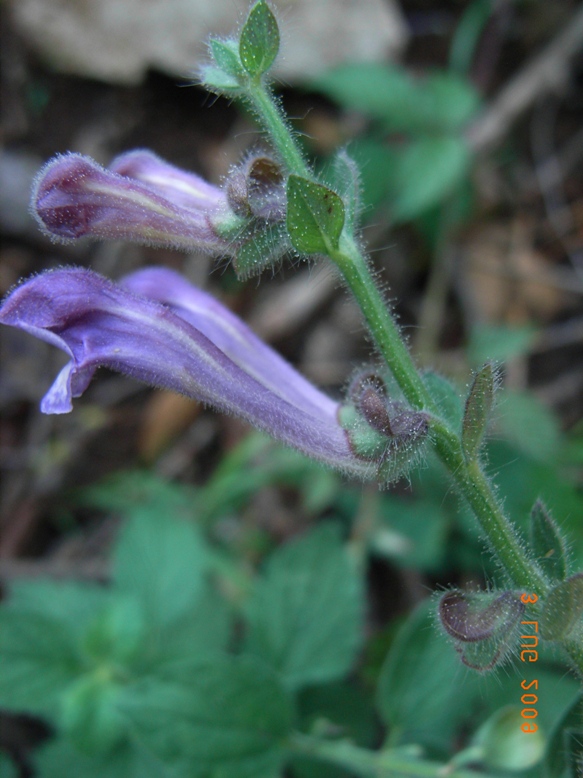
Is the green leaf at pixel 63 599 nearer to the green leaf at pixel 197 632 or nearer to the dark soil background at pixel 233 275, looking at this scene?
the green leaf at pixel 197 632

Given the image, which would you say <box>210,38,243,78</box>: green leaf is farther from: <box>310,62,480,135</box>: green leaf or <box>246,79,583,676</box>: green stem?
<box>310,62,480,135</box>: green leaf

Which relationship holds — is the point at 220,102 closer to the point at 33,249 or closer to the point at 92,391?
the point at 33,249

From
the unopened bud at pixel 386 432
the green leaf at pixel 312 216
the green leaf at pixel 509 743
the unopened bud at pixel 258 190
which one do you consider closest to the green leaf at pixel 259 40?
the unopened bud at pixel 258 190

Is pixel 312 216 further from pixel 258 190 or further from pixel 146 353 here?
pixel 146 353

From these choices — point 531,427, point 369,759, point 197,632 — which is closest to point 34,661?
point 197,632

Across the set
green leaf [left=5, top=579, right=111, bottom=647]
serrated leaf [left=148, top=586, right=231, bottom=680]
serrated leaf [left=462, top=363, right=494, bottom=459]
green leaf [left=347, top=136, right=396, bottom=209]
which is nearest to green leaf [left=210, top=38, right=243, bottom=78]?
serrated leaf [left=462, top=363, right=494, bottom=459]
